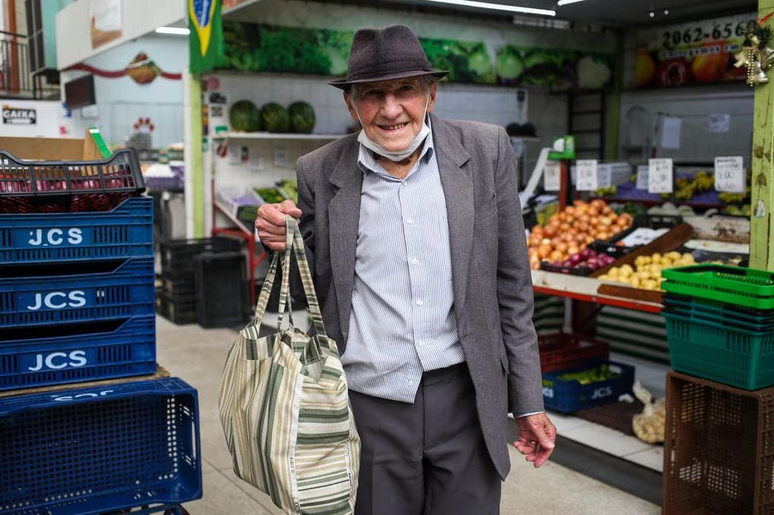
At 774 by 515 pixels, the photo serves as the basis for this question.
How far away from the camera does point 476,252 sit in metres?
2.04

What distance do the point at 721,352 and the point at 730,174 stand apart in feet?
5.97

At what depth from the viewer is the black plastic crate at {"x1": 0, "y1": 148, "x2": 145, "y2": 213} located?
2334mm

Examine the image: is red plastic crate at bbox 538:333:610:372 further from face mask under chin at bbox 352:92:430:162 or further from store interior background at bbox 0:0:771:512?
face mask under chin at bbox 352:92:430:162

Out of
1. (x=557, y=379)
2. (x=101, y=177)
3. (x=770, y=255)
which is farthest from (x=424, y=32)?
(x=101, y=177)

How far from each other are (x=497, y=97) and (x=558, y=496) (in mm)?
7113

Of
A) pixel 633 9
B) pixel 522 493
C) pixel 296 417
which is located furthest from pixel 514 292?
pixel 633 9

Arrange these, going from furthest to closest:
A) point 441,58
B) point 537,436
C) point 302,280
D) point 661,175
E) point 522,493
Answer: point 441,58, point 661,175, point 522,493, point 537,436, point 302,280

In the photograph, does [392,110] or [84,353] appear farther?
[84,353]

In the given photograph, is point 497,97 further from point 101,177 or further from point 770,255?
point 101,177

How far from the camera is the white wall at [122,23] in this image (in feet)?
25.1

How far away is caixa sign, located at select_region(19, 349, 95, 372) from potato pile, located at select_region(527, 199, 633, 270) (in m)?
3.41

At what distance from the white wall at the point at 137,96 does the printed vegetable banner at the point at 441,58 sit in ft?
18.1

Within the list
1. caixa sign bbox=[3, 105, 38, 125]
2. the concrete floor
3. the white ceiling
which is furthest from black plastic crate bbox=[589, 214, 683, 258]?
caixa sign bbox=[3, 105, 38, 125]

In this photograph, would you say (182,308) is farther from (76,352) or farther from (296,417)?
(296,417)
